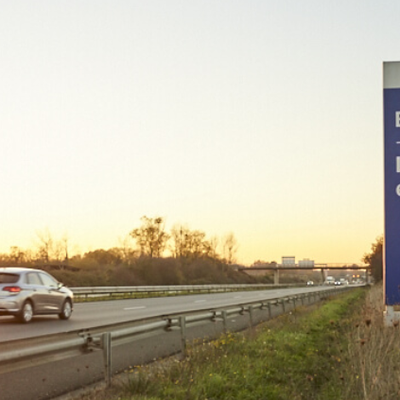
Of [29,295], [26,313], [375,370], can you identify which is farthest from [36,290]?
[375,370]

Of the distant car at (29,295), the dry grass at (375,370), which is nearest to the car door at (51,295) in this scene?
the distant car at (29,295)

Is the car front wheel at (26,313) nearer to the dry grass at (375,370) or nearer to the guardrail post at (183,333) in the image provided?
the guardrail post at (183,333)

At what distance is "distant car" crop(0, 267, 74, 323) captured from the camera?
720 inches

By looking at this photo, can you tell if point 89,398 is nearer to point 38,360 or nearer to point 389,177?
point 38,360

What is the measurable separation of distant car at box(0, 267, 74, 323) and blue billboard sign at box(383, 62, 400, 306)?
9.51m

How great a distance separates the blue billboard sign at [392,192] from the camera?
19.6 meters

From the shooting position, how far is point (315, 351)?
44.4 ft

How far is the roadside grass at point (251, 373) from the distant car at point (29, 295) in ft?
23.4

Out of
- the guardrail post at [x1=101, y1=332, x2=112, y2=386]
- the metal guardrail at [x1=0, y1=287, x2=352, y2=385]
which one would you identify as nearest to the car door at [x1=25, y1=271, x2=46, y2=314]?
the metal guardrail at [x1=0, y1=287, x2=352, y2=385]

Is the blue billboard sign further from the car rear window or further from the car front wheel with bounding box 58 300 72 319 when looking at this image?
the car rear window

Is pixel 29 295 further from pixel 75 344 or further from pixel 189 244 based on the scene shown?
pixel 189 244

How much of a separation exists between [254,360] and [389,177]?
1049cm

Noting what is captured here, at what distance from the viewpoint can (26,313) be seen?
18.7 meters

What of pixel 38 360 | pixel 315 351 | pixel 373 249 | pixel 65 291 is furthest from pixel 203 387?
pixel 373 249
